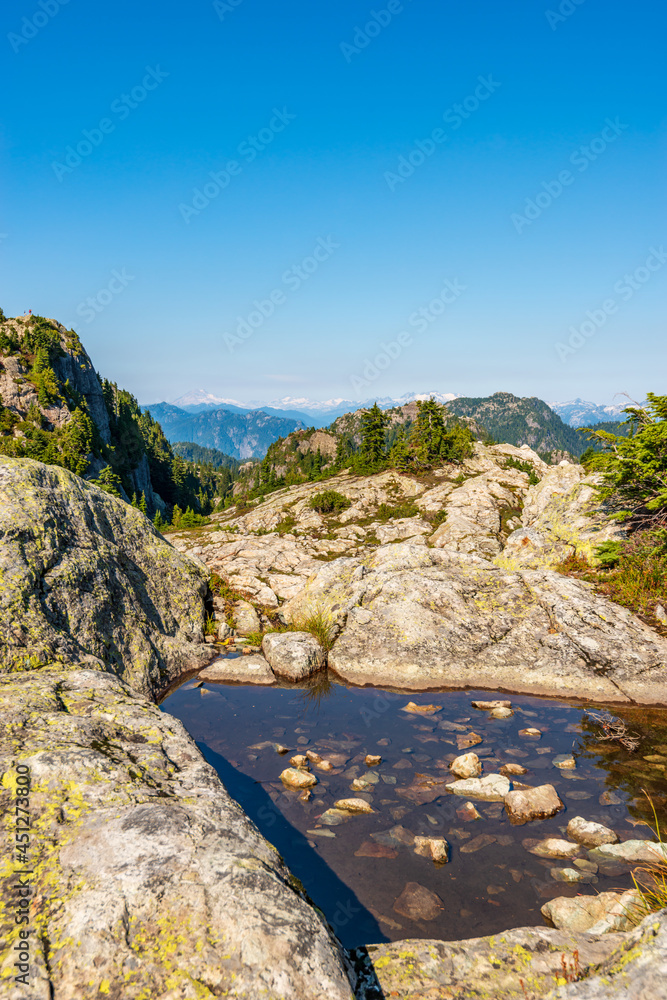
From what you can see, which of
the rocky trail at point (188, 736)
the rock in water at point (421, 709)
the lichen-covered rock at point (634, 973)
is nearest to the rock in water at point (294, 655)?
the rocky trail at point (188, 736)

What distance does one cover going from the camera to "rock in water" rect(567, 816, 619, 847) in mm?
8180

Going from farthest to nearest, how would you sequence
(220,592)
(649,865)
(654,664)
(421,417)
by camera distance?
(421,417), (220,592), (654,664), (649,865)

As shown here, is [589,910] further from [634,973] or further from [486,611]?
[486,611]

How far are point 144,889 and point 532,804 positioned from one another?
732 cm

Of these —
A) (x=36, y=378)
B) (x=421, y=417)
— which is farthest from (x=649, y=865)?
(x=36, y=378)

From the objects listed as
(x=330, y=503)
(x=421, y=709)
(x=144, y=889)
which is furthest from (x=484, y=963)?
(x=330, y=503)

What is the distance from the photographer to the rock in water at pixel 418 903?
6.92m

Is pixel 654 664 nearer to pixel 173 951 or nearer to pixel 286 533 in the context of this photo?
pixel 173 951

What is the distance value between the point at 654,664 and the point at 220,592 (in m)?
16.3

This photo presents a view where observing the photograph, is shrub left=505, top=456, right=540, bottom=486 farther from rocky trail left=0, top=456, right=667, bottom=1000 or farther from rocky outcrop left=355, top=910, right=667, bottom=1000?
rocky outcrop left=355, top=910, right=667, bottom=1000

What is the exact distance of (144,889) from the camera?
4.82 m

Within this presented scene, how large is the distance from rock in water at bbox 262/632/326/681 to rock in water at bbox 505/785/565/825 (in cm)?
736

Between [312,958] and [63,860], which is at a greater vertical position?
[63,860]

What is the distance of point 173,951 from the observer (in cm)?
433
